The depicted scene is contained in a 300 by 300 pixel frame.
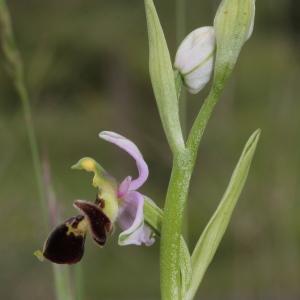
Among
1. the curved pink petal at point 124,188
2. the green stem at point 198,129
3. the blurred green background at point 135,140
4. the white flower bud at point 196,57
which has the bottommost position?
the blurred green background at point 135,140

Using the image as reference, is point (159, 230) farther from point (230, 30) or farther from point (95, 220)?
point (230, 30)

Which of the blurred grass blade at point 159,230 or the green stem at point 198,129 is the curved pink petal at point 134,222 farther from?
the green stem at point 198,129

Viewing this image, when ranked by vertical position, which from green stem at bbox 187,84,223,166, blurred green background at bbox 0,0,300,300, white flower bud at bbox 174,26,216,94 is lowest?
blurred green background at bbox 0,0,300,300

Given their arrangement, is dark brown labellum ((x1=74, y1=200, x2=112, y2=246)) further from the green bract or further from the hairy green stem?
the green bract

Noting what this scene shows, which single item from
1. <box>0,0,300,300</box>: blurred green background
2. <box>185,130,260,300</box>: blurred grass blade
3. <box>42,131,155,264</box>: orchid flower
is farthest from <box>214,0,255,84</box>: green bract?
<box>0,0,300,300</box>: blurred green background

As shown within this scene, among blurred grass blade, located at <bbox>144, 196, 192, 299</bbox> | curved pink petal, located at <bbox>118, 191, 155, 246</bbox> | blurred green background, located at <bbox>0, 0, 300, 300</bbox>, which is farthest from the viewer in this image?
blurred green background, located at <bbox>0, 0, 300, 300</bbox>

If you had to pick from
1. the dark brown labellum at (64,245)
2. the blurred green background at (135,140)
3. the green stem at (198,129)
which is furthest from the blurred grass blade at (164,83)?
the blurred green background at (135,140)

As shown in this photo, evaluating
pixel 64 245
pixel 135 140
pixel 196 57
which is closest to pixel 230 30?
pixel 196 57
